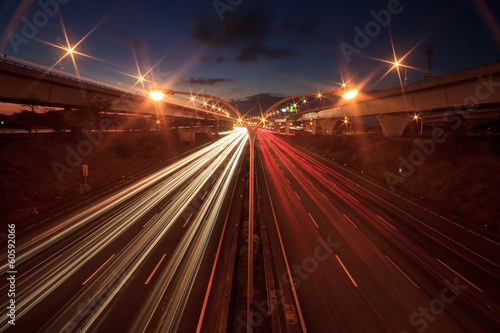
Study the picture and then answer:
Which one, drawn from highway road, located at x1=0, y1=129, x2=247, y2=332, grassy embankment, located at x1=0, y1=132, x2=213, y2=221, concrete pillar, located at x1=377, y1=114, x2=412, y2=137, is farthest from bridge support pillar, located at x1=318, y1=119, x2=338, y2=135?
highway road, located at x1=0, y1=129, x2=247, y2=332

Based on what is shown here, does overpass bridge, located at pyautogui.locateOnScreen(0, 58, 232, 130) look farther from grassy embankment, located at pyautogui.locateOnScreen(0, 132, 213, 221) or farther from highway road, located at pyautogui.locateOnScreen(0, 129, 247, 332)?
highway road, located at pyautogui.locateOnScreen(0, 129, 247, 332)

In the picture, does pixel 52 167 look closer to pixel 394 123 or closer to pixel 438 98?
pixel 438 98

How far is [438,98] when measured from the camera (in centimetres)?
2677

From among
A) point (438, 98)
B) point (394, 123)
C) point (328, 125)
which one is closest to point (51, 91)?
point (438, 98)

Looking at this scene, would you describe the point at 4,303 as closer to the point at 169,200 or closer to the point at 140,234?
the point at 140,234

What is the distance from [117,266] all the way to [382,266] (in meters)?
15.5

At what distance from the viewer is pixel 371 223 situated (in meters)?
18.3

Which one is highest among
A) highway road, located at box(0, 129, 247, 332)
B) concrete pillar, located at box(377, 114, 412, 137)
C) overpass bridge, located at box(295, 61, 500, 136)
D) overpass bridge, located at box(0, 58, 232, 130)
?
overpass bridge, located at box(0, 58, 232, 130)

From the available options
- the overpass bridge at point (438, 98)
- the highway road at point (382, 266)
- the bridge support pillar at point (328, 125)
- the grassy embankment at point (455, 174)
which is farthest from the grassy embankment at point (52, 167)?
the bridge support pillar at point (328, 125)

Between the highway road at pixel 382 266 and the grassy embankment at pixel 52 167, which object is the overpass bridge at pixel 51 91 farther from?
the highway road at pixel 382 266

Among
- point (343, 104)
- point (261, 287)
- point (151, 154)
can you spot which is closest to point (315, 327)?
point (261, 287)

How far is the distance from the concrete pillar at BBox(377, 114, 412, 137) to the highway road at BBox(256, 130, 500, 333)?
26189 millimetres

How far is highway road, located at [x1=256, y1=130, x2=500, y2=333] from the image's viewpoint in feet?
30.9

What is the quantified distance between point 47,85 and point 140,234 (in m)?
25.7
